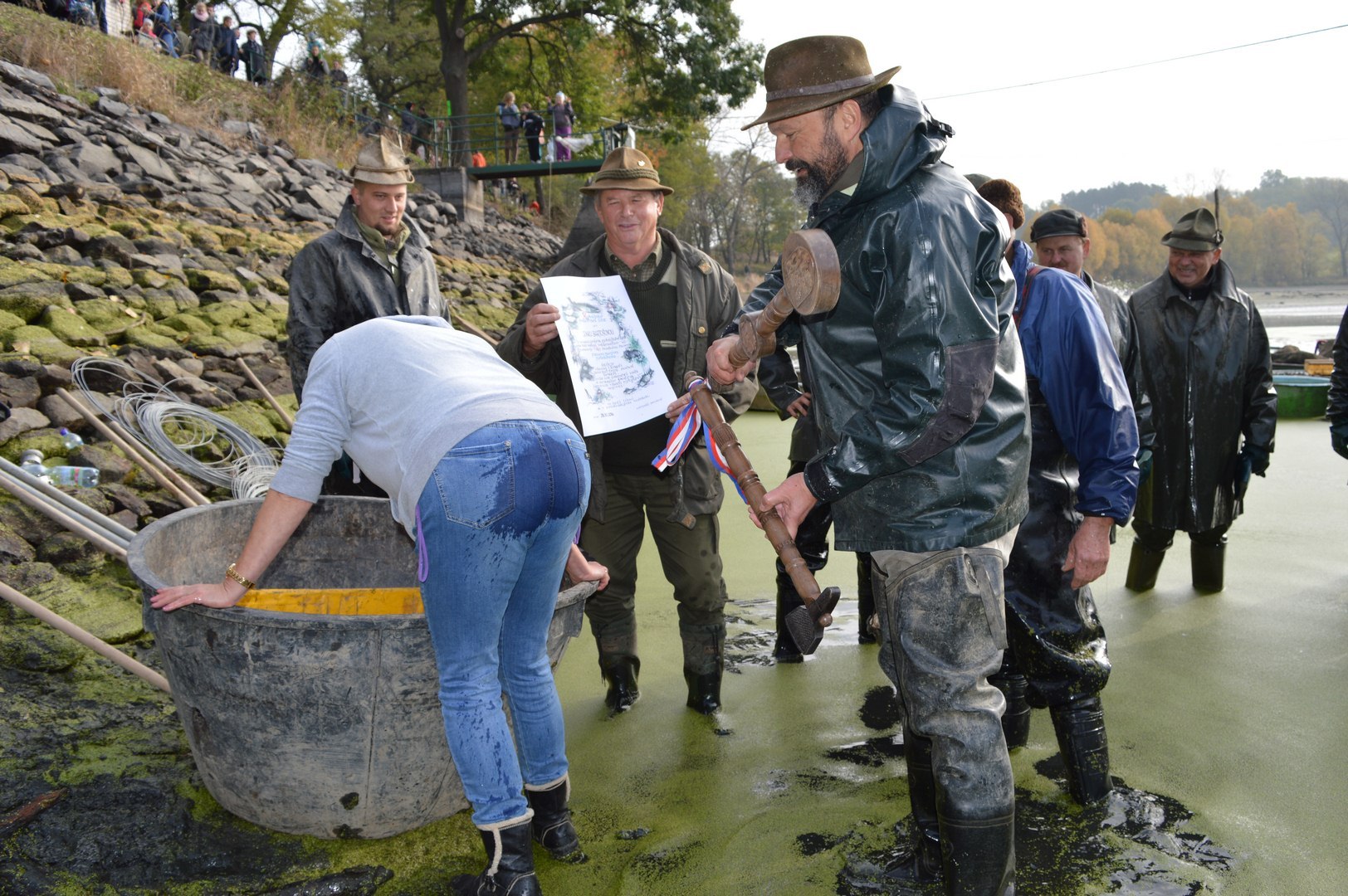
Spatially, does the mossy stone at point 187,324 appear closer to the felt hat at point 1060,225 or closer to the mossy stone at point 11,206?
the mossy stone at point 11,206

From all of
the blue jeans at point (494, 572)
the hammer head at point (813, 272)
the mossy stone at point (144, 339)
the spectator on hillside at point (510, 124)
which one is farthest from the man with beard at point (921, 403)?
the spectator on hillside at point (510, 124)

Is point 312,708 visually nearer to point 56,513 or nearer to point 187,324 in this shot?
point 56,513

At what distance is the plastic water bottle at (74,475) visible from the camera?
4914mm

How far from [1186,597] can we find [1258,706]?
150 centimetres

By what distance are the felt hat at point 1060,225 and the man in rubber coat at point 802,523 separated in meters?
1.19

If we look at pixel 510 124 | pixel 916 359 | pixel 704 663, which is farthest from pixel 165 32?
pixel 916 359

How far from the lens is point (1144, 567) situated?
528 cm

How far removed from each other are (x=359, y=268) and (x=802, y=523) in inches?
82.7

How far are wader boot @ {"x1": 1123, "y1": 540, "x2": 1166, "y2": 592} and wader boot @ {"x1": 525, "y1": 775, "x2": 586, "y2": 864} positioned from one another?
12.2 ft

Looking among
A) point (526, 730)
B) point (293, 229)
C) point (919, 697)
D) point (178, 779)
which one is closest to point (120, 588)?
point (178, 779)

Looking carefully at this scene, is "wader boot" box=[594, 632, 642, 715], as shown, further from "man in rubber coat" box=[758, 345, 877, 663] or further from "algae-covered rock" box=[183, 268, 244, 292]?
"algae-covered rock" box=[183, 268, 244, 292]

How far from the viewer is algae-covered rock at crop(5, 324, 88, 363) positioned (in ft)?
19.9

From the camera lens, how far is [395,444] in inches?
93.0

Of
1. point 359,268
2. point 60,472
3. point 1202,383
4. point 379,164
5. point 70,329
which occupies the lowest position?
point 60,472
